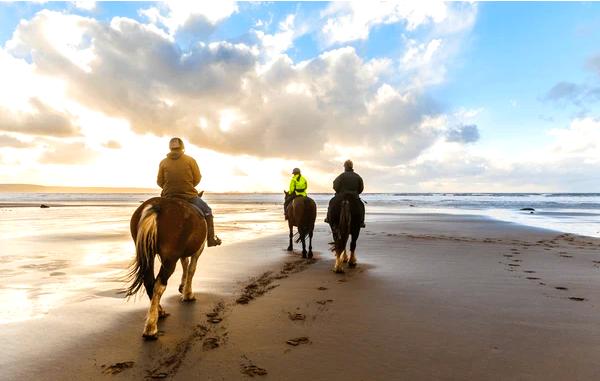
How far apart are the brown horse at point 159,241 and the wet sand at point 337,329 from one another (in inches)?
19.0

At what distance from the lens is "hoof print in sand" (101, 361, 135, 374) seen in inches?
155

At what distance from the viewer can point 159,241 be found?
532 cm

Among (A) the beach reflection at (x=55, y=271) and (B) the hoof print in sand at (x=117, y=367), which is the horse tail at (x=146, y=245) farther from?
(A) the beach reflection at (x=55, y=271)

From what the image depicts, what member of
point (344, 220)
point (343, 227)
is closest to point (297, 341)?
point (343, 227)

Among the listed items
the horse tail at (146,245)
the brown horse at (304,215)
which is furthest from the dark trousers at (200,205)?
the brown horse at (304,215)

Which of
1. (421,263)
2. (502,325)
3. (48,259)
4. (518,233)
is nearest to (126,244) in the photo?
(48,259)

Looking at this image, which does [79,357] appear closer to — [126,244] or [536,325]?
[536,325]

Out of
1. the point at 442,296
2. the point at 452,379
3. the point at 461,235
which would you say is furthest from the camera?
the point at 461,235

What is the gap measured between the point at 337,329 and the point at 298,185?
813 centimetres

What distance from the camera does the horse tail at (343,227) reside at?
959 centimetres

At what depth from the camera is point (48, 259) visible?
10594 mm

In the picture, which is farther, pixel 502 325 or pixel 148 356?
pixel 502 325

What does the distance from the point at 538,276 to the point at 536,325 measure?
391 cm

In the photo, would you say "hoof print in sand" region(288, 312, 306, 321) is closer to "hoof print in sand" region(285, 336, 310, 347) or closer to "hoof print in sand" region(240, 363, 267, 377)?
"hoof print in sand" region(285, 336, 310, 347)
